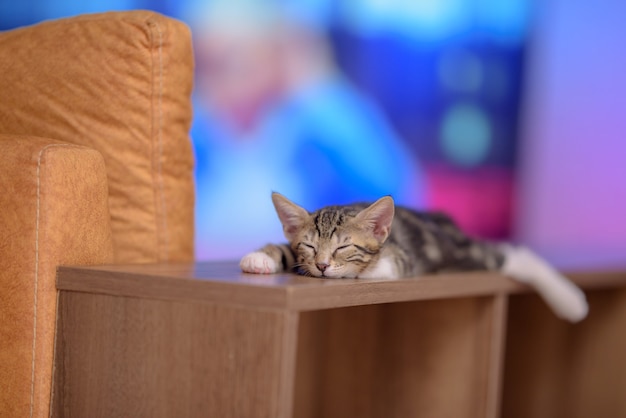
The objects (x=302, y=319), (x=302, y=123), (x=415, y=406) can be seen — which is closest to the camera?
(x=415, y=406)

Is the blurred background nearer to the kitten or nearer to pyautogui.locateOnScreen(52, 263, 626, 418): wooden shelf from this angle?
pyautogui.locateOnScreen(52, 263, 626, 418): wooden shelf

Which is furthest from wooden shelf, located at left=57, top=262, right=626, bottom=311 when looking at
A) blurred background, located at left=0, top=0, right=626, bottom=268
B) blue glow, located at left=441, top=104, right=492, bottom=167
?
blue glow, located at left=441, top=104, right=492, bottom=167

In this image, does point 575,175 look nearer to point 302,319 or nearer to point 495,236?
point 495,236

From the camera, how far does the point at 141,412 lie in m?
1.35

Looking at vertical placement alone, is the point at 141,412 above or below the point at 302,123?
below

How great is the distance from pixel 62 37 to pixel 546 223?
2680mm

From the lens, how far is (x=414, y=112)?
351cm

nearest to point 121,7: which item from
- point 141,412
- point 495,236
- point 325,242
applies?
point 325,242

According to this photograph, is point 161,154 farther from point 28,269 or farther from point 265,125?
point 265,125

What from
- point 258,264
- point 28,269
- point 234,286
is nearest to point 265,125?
point 258,264

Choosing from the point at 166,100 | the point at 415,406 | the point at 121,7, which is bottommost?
the point at 415,406

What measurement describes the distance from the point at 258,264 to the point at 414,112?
2.10 meters

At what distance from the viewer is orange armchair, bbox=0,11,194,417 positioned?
4.66 ft

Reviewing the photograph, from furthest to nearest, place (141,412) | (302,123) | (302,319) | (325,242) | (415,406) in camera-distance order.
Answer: (302,123) → (302,319) → (415,406) → (325,242) → (141,412)
